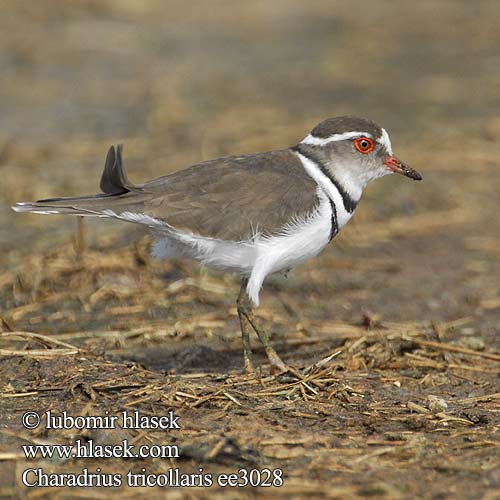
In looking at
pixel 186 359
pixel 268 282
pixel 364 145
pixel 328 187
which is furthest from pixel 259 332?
pixel 268 282

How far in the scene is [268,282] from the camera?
7906mm

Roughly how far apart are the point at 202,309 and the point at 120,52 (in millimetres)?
8226

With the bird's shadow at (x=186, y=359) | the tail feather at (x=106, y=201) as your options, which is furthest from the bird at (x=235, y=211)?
the bird's shadow at (x=186, y=359)

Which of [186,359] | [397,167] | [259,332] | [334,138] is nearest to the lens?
[259,332]

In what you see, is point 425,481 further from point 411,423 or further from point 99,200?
point 99,200

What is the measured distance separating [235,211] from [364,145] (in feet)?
3.61

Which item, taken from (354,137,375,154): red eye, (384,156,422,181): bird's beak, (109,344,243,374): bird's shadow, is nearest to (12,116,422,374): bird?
(109,344,243,374): bird's shadow

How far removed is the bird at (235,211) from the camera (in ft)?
18.8

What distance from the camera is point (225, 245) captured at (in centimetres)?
579

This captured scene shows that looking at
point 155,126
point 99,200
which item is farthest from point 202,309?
point 155,126

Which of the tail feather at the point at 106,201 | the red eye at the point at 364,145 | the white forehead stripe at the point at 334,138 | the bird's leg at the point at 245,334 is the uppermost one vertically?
the white forehead stripe at the point at 334,138

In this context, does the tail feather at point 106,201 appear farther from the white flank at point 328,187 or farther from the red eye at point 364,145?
the red eye at point 364,145

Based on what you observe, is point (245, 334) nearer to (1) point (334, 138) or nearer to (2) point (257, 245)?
(2) point (257, 245)

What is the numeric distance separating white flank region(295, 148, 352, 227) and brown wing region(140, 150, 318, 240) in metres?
0.12
